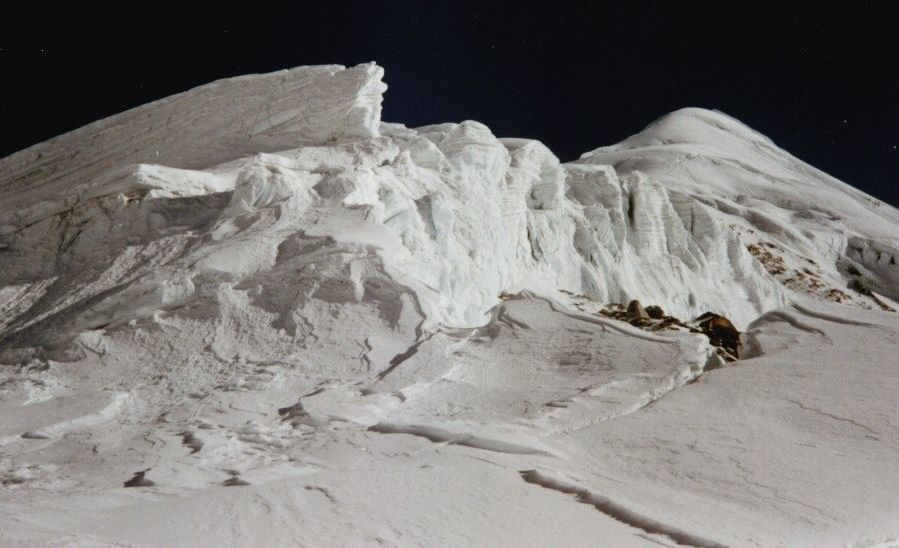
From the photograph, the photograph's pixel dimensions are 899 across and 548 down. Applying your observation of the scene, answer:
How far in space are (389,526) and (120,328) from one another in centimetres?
556

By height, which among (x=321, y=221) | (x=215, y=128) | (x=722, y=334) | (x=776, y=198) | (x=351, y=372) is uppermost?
(x=215, y=128)

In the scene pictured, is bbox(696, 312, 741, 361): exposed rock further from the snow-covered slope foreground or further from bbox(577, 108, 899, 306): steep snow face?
bbox(577, 108, 899, 306): steep snow face

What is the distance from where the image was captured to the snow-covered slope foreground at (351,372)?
471 centimetres

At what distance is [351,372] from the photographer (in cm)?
786

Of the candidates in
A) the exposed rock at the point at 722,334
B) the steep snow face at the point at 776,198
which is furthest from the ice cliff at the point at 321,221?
the steep snow face at the point at 776,198

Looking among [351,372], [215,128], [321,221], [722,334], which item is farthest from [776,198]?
[351,372]

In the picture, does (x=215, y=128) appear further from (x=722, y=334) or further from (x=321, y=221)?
(x=722, y=334)

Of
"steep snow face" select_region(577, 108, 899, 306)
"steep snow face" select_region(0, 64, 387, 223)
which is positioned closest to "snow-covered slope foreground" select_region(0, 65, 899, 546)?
"steep snow face" select_region(0, 64, 387, 223)

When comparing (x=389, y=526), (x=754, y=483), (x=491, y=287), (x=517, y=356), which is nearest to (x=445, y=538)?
(x=389, y=526)

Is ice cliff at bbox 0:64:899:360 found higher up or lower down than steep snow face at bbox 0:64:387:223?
lower down

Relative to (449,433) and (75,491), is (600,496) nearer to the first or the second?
(449,433)

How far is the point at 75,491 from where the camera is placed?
5.12m

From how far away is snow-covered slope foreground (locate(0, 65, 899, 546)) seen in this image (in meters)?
4.71

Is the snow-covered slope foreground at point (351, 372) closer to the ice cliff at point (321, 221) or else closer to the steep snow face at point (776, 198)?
the ice cliff at point (321, 221)
